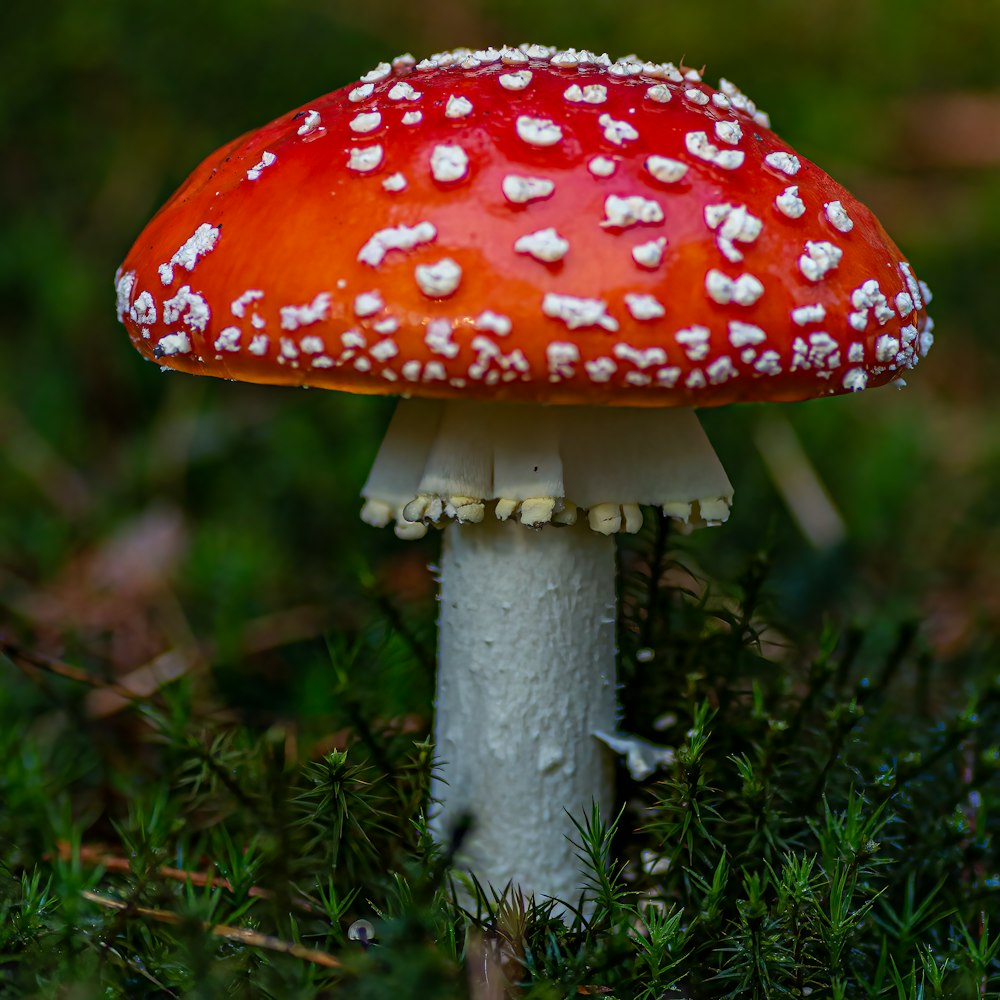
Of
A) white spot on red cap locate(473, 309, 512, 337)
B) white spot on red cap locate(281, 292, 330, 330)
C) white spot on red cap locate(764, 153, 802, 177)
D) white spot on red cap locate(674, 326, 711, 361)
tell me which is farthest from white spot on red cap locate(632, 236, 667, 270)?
white spot on red cap locate(281, 292, 330, 330)

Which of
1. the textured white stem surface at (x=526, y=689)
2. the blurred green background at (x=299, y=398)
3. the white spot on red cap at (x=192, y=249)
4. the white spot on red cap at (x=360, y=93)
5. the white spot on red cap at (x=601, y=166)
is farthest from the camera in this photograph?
the blurred green background at (x=299, y=398)

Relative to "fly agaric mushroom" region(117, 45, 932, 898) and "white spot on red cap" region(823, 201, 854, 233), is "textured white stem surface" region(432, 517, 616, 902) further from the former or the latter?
"white spot on red cap" region(823, 201, 854, 233)

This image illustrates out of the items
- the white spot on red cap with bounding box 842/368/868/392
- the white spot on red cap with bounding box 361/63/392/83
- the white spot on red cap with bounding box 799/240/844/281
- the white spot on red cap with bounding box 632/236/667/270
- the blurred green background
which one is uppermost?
the white spot on red cap with bounding box 361/63/392/83

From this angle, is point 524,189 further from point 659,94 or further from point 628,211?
point 659,94

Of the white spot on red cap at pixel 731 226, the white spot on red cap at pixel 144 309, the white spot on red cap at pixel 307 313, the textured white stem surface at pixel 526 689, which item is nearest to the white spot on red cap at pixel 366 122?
the white spot on red cap at pixel 307 313

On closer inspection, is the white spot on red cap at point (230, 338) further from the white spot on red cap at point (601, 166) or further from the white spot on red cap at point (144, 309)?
the white spot on red cap at point (601, 166)

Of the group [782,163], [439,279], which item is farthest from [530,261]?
[782,163]

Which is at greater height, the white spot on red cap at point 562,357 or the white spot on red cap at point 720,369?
the white spot on red cap at point 562,357
